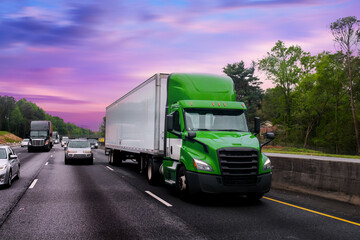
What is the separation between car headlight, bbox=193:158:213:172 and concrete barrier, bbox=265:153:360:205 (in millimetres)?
3854

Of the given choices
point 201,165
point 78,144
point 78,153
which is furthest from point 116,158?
point 201,165

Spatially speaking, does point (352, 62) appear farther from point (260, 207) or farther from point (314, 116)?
point (260, 207)

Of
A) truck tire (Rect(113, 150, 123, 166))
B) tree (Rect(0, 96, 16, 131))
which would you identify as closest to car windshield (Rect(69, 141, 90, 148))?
truck tire (Rect(113, 150, 123, 166))

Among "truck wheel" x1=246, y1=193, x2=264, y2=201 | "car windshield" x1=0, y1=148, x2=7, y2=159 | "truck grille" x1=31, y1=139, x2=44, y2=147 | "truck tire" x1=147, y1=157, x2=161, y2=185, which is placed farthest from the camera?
"truck grille" x1=31, y1=139, x2=44, y2=147

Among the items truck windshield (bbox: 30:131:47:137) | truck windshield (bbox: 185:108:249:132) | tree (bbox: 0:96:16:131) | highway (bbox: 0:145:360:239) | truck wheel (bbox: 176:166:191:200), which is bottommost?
highway (bbox: 0:145:360:239)

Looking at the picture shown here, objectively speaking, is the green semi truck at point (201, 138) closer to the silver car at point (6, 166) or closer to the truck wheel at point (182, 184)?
the truck wheel at point (182, 184)

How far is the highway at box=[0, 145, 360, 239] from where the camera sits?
622 cm

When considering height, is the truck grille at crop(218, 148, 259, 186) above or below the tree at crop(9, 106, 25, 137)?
below

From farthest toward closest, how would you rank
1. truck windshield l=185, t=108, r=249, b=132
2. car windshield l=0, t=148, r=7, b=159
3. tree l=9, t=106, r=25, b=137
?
1. tree l=9, t=106, r=25, b=137
2. car windshield l=0, t=148, r=7, b=159
3. truck windshield l=185, t=108, r=249, b=132

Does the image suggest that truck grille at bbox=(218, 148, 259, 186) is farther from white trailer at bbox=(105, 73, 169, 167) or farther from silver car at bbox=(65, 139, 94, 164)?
silver car at bbox=(65, 139, 94, 164)

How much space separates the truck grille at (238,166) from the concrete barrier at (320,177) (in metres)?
2.69

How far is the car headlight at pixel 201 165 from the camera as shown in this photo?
8.59 meters

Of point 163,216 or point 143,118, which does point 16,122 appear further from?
point 163,216

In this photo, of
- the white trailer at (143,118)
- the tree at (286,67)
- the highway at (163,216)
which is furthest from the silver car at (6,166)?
the tree at (286,67)
